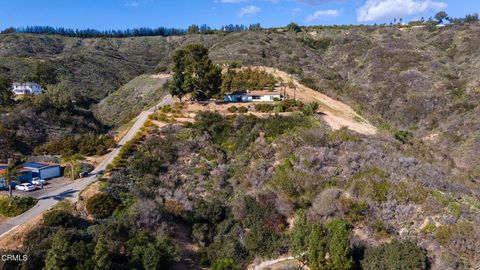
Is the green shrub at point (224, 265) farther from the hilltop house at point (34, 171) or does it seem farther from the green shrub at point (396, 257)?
the hilltop house at point (34, 171)

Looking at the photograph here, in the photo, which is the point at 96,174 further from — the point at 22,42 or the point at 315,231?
the point at 22,42

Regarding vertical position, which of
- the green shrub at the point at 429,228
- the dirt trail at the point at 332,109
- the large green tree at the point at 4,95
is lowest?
the green shrub at the point at 429,228

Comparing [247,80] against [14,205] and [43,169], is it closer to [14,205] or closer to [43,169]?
[43,169]

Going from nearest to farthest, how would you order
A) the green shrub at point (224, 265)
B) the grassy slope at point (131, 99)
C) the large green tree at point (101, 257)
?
the large green tree at point (101, 257) < the green shrub at point (224, 265) < the grassy slope at point (131, 99)

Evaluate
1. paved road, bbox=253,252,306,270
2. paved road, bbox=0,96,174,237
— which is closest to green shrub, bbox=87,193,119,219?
paved road, bbox=0,96,174,237

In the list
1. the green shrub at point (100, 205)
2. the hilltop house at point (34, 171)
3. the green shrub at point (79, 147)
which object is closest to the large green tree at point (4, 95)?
the green shrub at point (79, 147)

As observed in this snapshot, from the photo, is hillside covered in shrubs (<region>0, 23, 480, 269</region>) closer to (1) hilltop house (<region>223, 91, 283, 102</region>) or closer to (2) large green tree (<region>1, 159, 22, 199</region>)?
(1) hilltop house (<region>223, 91, 283, 102</region>)

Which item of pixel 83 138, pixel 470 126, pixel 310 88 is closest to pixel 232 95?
pixel 310 88
